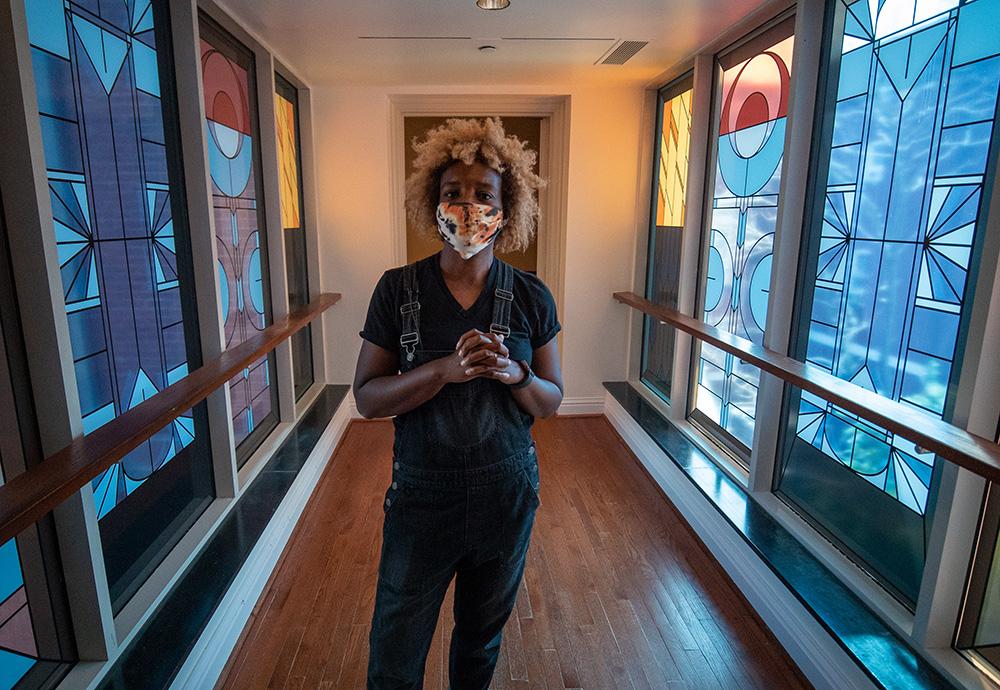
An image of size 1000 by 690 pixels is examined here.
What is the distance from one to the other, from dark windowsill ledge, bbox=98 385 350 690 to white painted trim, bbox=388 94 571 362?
1986 mm

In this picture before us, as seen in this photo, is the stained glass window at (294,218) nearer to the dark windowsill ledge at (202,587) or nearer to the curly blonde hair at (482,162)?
the dark windowsill ledge at (202,587)

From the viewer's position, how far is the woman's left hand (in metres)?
1.19

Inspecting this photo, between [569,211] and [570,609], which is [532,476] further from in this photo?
[569,211]

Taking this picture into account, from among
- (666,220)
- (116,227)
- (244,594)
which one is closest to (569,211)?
(666,220)

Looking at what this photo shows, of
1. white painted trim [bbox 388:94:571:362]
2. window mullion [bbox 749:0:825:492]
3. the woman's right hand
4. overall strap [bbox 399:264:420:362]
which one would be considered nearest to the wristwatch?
the woman's right hand

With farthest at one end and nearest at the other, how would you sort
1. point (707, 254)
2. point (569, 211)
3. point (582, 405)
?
point (582, 405) < point (569, 211) < point (707, 254)

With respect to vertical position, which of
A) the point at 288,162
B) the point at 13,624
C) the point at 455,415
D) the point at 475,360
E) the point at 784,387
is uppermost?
the point at 288,162

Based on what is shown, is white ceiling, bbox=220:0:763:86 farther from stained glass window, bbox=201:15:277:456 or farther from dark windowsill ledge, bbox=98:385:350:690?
dark windowsill ledge, bbox=98:385:350:690

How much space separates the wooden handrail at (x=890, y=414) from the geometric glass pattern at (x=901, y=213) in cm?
15

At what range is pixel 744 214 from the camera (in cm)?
298

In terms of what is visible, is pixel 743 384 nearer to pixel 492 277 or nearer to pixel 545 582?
pixel 545 582

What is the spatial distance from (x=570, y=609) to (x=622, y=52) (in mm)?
2732

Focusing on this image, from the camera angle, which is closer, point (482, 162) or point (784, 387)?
point (482, 162)

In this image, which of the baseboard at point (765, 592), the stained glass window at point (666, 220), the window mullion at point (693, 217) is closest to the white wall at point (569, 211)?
the stained glass window at point (666, 220)
